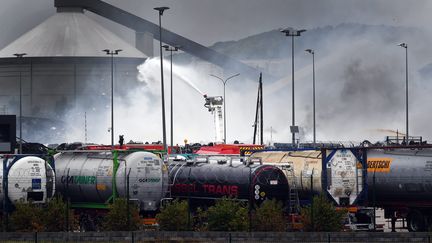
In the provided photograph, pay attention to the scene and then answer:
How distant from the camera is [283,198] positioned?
44.7 m

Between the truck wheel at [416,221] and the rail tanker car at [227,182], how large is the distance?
5.41 meters

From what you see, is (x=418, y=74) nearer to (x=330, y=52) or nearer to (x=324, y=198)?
(x=330, y=52)

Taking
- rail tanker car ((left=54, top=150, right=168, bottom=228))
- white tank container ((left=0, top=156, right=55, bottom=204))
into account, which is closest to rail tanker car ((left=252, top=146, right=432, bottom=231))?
rail tanker car ((left=54, top=150, right=168, bottom=228))

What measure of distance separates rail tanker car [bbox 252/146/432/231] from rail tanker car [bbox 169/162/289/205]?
158cm

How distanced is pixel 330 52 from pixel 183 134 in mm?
28692

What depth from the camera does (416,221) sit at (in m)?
45.5

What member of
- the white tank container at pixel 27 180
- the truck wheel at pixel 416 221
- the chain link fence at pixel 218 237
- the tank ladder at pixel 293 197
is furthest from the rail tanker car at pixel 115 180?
the truck wheel at pixel 416 221

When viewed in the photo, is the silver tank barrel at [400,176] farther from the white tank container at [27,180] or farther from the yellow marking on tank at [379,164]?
the white tank container at [27,180]

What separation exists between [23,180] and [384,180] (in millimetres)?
14868

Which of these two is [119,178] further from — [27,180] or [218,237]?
[218,237]

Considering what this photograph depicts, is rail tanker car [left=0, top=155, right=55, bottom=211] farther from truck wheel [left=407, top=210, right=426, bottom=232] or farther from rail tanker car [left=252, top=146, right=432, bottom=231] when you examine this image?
truck wheel [left=407, top=210, right=426, bottom=232]

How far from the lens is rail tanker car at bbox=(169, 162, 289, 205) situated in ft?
144

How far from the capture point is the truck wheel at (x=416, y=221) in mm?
45031

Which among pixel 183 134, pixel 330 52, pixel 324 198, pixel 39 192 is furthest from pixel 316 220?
pixel 330 52
